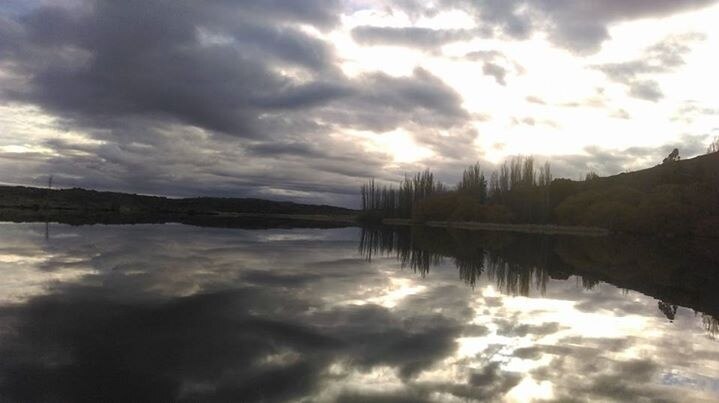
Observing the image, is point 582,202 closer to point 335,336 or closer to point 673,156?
point 673,156

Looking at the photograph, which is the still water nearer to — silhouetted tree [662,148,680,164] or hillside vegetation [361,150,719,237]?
hillside vegetation [361,150,719,237]

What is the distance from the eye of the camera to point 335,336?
843cm

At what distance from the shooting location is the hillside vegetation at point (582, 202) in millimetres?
63531

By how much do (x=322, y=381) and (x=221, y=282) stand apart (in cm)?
854

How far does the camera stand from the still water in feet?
19.4

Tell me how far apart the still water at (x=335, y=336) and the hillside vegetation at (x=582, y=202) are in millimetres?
54461

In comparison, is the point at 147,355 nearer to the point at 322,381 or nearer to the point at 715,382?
the point at 322,381

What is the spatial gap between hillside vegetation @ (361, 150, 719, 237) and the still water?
5446cm

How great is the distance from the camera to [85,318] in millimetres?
8695

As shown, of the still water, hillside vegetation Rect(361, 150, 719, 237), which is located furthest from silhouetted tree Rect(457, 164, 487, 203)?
the still water

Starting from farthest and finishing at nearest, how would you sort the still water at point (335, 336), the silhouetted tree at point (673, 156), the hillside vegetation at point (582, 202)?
the silhouetted tree at point (673, 156) < the hillside vegetation at point (582, 202) < the still water at point (335, 336)

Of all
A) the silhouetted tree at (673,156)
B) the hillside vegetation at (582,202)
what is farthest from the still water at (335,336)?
the silhouetted tree at (673,156)

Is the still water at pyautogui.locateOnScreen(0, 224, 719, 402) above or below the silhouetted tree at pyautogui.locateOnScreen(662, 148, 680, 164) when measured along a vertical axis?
below

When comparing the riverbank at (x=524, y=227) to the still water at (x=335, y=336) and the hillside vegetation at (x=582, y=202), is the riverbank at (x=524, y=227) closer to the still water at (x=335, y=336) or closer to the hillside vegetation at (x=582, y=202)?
the hillside vegetation at (x=582, y=202)
